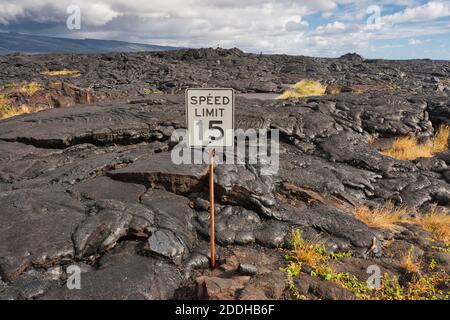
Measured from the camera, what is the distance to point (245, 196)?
7.69 meters

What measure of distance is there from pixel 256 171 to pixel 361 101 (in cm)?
821

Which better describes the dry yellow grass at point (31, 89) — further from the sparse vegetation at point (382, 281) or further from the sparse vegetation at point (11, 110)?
the sparse vegetation at point (382, 281)

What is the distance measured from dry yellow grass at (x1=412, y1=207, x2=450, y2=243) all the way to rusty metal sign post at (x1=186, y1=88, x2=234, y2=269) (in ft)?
16.7

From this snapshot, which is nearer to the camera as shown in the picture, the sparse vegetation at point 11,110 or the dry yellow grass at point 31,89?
the sparse vegetation at point 11,110

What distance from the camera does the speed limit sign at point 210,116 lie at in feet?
18.6

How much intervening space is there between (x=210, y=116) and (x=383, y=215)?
472 cm

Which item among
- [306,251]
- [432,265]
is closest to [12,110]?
[306,251]

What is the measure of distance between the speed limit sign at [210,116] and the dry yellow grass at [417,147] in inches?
312

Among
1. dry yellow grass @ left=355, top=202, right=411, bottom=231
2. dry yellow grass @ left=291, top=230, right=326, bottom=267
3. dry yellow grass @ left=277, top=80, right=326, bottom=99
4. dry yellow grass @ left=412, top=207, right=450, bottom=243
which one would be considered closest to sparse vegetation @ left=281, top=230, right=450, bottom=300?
dry yellow grass @ left=291, top=230, right=326, bottom=267

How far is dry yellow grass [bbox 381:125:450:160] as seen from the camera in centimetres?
1185

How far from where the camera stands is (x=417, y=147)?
12.3m

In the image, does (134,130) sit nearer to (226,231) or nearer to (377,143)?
(226,231)

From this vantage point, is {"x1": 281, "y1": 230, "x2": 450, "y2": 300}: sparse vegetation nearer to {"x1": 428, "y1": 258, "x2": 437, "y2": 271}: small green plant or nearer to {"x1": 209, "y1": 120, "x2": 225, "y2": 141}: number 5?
{"x1": 428, "y1": 258, "x2": 437, "y2": 271}: small green plant

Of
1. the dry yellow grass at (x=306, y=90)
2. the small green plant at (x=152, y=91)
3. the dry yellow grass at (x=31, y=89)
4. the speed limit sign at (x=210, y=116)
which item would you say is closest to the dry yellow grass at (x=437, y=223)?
the speed limit sign at (x=210, y=116)
